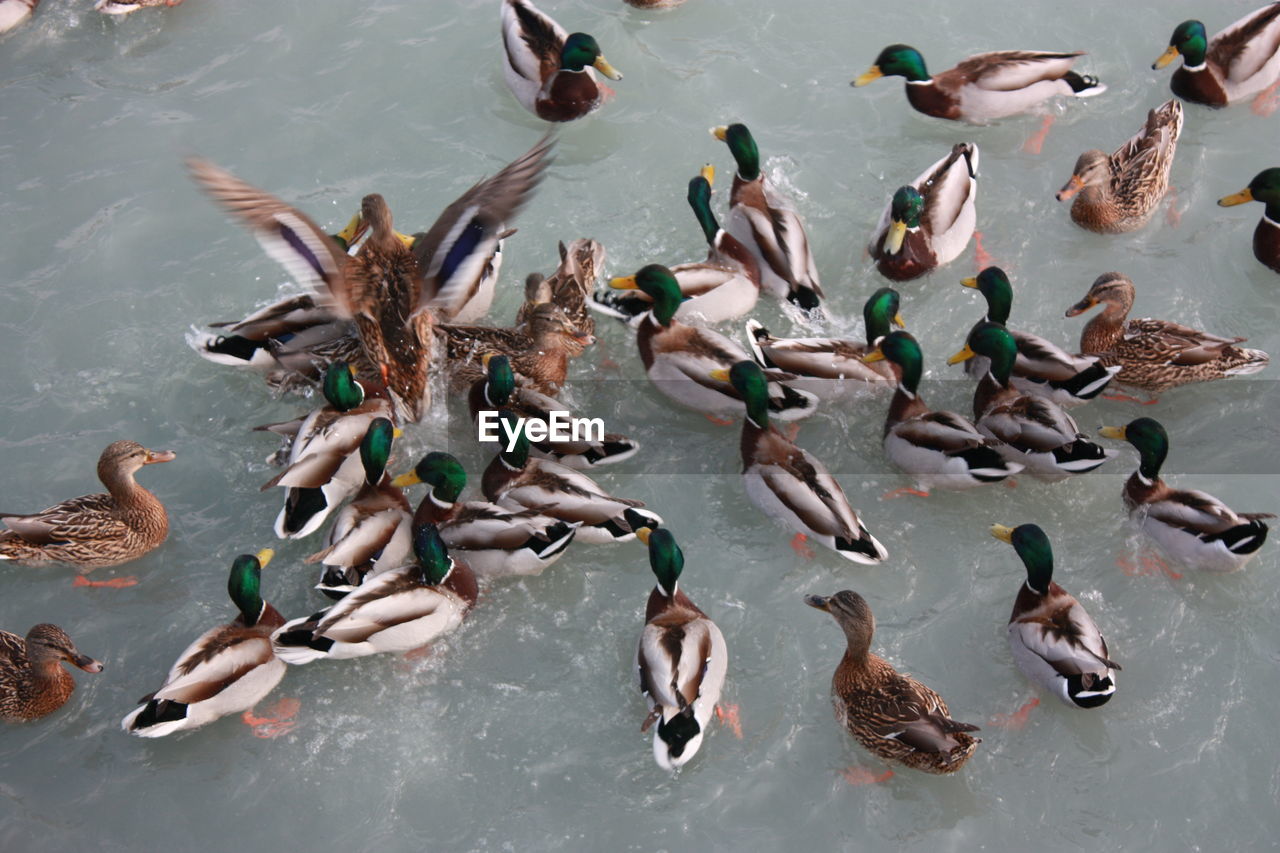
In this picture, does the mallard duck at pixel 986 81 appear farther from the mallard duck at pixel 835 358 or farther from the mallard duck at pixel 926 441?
the mallard duck at pixel 926 441

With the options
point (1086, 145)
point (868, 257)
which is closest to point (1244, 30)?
point (1086, 145)

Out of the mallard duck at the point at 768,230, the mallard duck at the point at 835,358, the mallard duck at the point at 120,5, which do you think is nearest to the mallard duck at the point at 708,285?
the mallard duck at the point at 768,230

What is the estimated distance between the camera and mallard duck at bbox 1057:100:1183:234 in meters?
6.70

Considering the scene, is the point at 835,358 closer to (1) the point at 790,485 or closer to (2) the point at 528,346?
(1) the point at 790,485

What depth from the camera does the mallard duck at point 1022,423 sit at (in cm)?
539

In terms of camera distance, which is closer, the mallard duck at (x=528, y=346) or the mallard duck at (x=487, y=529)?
the mallard duck at (x=487, y=529)

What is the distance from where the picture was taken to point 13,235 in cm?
709

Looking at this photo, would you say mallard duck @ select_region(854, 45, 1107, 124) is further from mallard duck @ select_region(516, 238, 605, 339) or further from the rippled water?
mallard duck @ select_region(516, 238, 605, 339)

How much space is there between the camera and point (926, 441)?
18.1 ft

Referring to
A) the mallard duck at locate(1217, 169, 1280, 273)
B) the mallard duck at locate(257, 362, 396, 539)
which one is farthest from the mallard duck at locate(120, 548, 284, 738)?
the mallard duck at locate(1217, 169, 1280, 273)

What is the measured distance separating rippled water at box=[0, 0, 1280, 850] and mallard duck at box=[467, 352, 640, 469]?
0.70 feet

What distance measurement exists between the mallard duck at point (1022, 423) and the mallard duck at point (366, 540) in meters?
2.90

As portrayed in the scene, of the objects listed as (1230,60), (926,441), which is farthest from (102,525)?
(1230,60)

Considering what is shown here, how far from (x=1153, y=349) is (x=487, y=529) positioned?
138 inches
